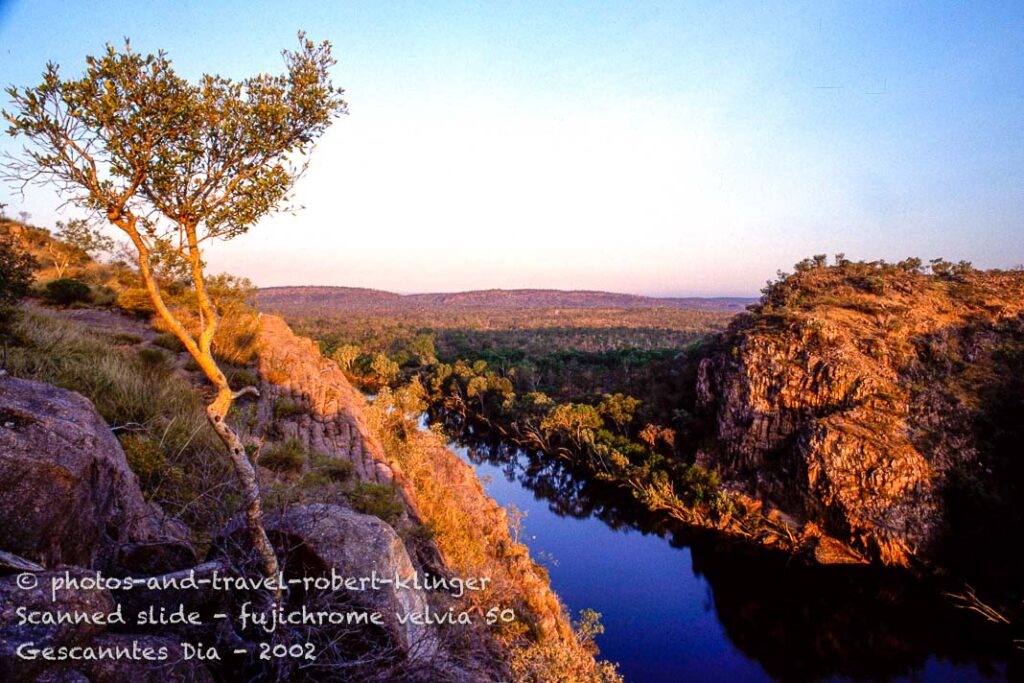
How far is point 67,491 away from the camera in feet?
12.0

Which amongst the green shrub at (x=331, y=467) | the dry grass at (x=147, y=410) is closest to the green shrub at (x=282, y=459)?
the green shrub at (x=331, y=467)

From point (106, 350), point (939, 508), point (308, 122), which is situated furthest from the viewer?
point (939, 508)

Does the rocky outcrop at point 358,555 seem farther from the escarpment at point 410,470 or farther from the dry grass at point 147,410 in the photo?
the escarpment at point 410,470

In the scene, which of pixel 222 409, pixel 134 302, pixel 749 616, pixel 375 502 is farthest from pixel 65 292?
pixel 749 616

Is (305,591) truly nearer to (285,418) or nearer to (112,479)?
(112,479)

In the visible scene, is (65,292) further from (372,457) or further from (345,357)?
(345,357)

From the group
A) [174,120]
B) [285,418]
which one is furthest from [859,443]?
[174,120]

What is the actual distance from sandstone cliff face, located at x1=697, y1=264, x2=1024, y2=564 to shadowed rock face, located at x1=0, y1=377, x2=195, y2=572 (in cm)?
2877

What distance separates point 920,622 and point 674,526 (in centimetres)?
1130

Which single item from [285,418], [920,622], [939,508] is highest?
[285,418]

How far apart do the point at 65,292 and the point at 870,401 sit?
38489 millimetres

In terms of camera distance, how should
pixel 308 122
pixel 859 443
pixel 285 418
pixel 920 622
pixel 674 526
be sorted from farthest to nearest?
pixel 674 526, pixel 859 443, pixel 920 622, pixel 285 418, pixel 308 122

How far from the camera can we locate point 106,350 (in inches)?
425

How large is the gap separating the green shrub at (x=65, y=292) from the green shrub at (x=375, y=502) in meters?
15.1
